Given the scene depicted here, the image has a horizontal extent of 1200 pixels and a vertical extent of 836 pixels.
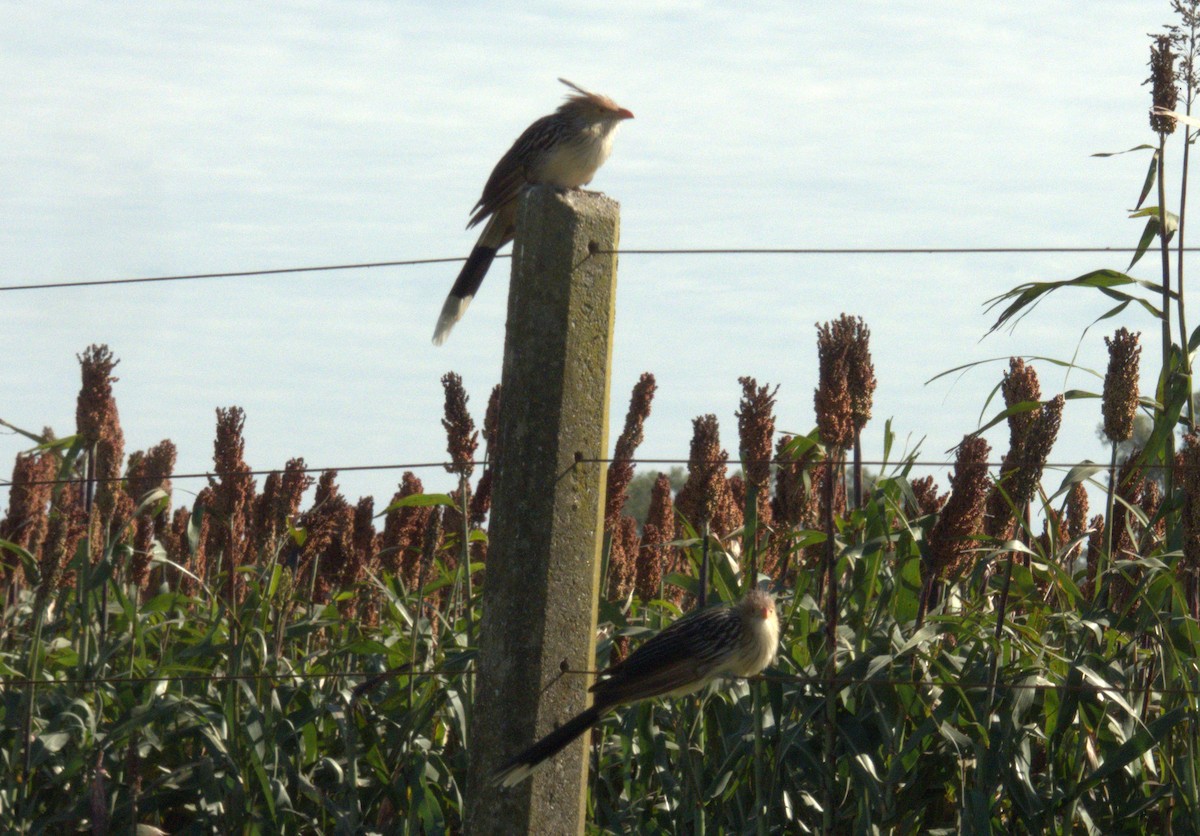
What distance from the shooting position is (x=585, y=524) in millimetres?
3604

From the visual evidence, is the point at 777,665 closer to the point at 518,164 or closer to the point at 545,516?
the point at 545,516

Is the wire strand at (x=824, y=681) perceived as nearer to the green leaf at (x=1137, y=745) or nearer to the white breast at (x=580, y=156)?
the green leaf at (x=1137, y=745)

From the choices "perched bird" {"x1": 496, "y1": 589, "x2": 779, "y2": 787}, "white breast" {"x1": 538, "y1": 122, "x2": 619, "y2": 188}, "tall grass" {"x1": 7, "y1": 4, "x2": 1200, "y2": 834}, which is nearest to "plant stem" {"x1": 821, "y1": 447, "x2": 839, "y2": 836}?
"tall grass" {"x1": 7, "y1": 4, "x2": 1200, "y2": 834}

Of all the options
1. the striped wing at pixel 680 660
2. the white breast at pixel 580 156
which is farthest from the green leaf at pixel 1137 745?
the white breast at pixel 580 156

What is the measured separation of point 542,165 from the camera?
519 centimetres

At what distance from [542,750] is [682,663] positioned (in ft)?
1.44

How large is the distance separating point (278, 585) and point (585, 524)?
2.19m

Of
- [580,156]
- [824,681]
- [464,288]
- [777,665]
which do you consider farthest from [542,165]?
[824,681]

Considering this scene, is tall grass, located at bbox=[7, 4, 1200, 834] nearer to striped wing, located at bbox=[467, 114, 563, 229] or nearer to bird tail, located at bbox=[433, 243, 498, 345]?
bird tail, located at bbox=[433, 243, 498, 345]

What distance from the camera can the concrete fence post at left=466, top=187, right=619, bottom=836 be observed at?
3523mm

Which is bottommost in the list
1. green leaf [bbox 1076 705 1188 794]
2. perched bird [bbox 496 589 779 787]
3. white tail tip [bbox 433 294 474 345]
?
green leaf [bbox 1076 705 1188 794]

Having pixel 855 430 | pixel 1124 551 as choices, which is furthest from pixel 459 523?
pixel 1124 551

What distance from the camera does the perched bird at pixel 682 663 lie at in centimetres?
348

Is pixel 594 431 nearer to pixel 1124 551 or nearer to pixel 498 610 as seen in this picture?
pixel 498 610
